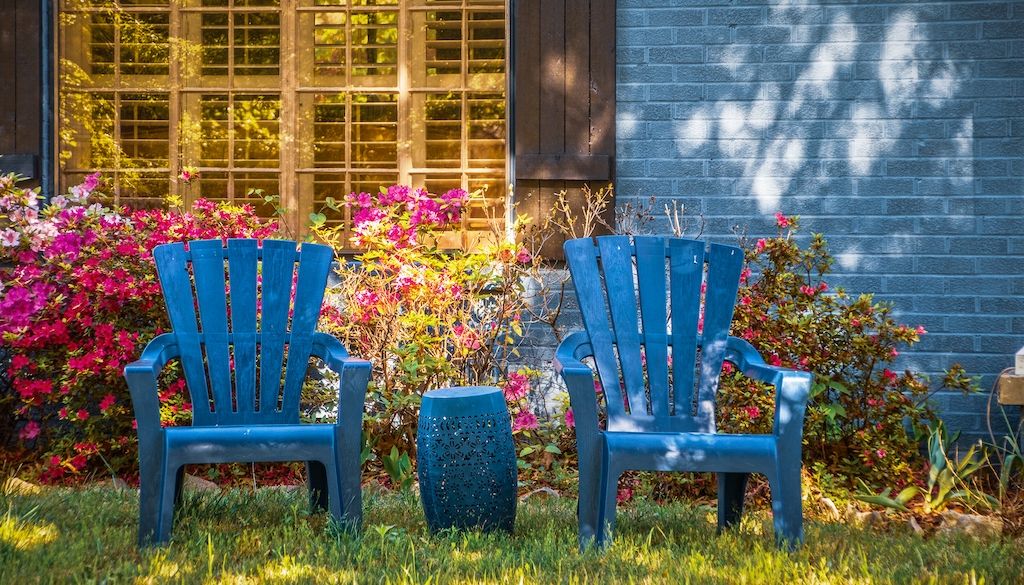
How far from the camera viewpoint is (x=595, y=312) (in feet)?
9.20

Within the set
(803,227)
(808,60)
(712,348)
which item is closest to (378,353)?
(712,348)

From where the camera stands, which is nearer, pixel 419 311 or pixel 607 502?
pixel 607 502

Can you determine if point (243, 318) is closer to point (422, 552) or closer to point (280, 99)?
point (422, 552)

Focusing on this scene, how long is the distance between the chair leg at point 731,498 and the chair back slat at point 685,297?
0.23 metres

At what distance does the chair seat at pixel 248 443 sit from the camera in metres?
2.48

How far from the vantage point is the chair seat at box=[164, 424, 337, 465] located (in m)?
2.48

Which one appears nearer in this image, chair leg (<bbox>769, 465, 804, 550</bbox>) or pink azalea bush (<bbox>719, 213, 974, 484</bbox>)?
chair leg (<bbox>769, 465, 804, 550</bbox>)

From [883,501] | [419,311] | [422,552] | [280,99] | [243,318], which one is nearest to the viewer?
[422,552]

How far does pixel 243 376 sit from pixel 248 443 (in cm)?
44

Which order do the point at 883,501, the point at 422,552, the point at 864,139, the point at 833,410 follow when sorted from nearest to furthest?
the point at 422,552
the point at 883,501
the point at 833,410
the point at 864,139

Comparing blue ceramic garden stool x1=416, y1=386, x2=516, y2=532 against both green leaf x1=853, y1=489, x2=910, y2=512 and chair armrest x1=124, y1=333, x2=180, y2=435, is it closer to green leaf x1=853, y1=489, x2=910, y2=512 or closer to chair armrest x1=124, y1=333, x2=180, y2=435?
chair armrest x1=124, y1=333, x2=180, y2=435

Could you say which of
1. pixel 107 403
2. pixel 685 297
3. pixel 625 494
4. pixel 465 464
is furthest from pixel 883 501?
pixel 107 403

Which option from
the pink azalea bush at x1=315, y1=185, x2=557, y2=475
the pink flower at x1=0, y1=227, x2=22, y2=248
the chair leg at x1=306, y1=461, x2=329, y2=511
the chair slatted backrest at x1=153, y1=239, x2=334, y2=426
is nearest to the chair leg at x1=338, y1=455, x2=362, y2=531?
the chair leg at x1=306, y1=461, x2=329, y2=511

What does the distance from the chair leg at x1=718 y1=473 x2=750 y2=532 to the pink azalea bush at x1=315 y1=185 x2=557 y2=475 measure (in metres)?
1.14
